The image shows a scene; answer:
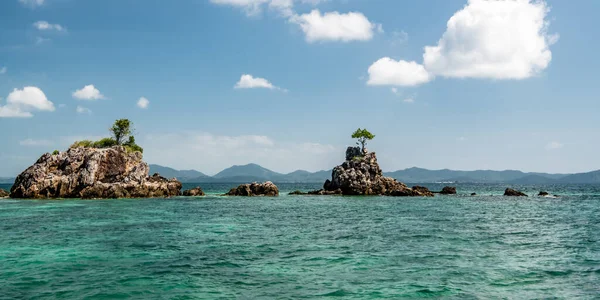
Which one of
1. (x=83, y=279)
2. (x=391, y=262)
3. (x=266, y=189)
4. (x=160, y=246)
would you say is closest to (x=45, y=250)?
(x=160, y=246)

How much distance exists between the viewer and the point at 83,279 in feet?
70.9

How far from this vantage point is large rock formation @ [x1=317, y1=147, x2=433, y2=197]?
372 feet

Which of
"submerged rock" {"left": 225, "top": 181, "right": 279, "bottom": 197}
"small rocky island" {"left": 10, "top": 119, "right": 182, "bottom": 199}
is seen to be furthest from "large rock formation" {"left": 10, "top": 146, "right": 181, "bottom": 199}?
"submerged rock" {"left": 225, "top": 181, "right": 279, "bottom": 197}

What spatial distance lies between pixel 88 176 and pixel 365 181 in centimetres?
6832

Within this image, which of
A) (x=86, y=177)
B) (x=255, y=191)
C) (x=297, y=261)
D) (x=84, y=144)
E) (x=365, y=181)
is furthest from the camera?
(x=255, y=191)

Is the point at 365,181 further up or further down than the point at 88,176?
further down

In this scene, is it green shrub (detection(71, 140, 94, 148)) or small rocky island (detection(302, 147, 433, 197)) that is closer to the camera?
green shrub (detection(71, 140, 94, 148))

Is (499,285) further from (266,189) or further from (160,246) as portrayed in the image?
(266,189)

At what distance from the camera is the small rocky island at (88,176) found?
88.3m

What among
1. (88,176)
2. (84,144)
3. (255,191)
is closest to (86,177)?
(88,176)

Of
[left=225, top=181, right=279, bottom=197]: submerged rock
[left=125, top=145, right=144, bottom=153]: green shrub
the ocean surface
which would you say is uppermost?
[left=125, top=145, right=144, bottom=153]: green shrub

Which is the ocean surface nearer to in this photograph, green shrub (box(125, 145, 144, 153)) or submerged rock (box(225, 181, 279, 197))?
green shrub (box(125, 145, 144, 153))

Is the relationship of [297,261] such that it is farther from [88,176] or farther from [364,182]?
[364,182]

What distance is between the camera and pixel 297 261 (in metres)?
26.2
